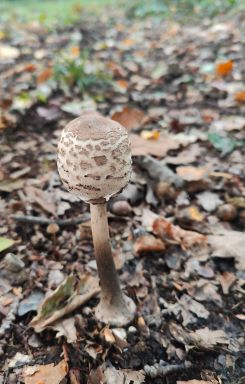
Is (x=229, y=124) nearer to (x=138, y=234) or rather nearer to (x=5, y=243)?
(x=138, y=234)

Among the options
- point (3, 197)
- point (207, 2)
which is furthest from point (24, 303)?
point (207, 2)

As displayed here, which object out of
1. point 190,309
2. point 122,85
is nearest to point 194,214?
point 190,309

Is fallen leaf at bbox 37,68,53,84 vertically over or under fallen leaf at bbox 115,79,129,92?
over

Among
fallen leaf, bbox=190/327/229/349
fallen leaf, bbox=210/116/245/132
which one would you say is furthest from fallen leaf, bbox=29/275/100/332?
fallen leaf, bbox=210/116/245/132

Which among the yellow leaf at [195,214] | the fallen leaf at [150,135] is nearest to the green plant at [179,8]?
the fallen leaf at [150,135]

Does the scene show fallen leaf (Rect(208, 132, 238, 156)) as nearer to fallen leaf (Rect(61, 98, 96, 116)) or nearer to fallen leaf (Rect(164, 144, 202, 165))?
fallen leaf (Rect(164, 144, 202, 165))

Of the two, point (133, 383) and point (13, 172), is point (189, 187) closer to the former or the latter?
point (13, 172)

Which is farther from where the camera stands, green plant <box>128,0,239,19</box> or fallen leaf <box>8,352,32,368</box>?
green plant <box>128,0,239,19</box>
